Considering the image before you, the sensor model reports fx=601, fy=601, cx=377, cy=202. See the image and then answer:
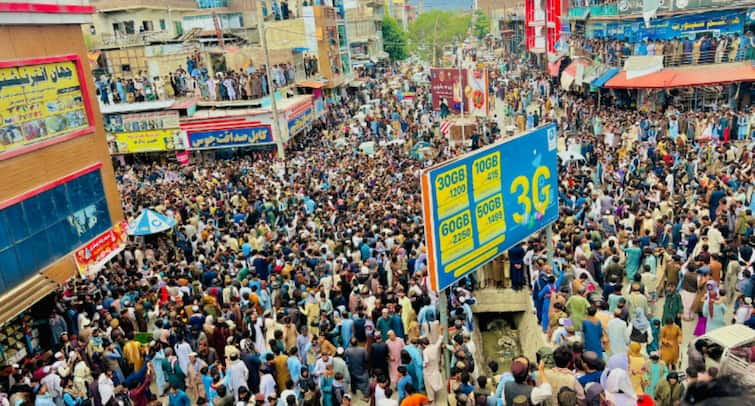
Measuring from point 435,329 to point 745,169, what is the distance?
987 centimetres

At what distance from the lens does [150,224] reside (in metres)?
14.6

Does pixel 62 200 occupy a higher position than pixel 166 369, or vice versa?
pixel 62 200

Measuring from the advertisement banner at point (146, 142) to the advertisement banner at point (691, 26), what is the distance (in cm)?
2126

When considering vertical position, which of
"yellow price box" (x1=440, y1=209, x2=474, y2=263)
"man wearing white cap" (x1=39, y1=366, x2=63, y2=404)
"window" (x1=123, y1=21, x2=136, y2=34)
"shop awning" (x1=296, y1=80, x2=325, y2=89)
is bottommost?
"man wearing white cap" (x1=39, y1=366, x2=63, y2=404)

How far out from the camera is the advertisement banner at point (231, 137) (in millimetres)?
25625

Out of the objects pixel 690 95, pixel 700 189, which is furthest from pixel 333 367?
pixel 690 95

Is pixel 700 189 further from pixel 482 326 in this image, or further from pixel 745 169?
pixel 482 326

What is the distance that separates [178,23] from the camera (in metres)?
44.4

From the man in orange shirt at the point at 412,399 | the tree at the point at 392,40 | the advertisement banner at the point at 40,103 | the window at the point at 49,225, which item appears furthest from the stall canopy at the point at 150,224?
the tree at the point at 392,40

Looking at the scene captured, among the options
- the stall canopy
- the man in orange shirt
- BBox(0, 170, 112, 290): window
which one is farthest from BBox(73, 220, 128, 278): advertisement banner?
the man in orange shirt

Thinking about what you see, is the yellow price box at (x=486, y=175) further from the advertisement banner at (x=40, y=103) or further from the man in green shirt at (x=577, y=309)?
the advertisement banner at (x=40, y=103)

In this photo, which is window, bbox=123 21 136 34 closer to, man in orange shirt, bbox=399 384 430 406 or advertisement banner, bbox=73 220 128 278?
advertisement banner, bbox=73 220 128 278

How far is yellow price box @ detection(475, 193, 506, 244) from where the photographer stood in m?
9.46

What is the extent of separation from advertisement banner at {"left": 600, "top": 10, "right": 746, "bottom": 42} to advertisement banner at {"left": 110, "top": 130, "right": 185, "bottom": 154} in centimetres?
2126
